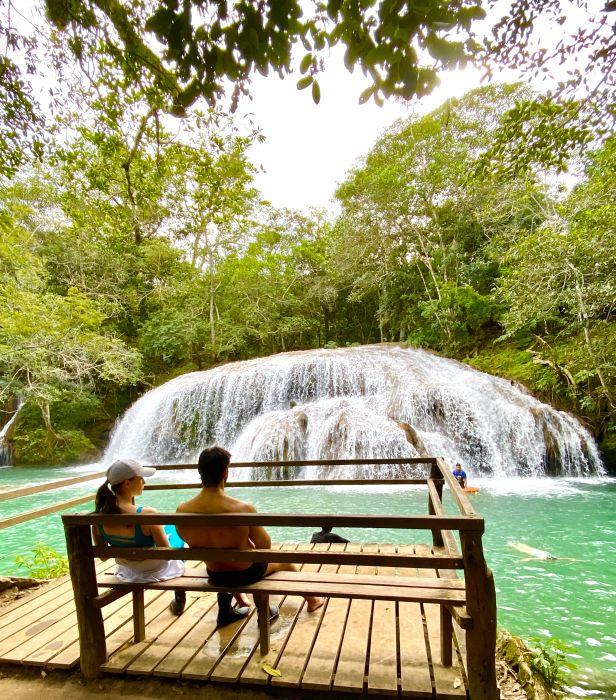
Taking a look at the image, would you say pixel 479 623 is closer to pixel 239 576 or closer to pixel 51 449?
pixel 239 576

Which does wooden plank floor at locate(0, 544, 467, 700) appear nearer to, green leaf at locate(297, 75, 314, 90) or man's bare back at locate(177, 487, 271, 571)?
man's bare back at locate(177, 487, 271, 571)

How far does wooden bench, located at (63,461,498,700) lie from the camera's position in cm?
190

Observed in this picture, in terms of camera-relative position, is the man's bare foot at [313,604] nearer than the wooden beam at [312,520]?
No

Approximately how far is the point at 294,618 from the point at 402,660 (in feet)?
2.47

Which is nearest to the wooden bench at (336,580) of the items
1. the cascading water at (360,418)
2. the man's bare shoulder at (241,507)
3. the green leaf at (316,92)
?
the man's bare shoulder at (241,507)

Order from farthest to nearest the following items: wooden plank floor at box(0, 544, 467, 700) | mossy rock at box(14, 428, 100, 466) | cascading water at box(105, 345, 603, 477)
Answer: mossy rock at box(14, 428, 100, 466) → cascading water at box(105, 345, 603, 477) → wooden plank floor at box(0, 544, 467, 700)

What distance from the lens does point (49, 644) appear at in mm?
2566

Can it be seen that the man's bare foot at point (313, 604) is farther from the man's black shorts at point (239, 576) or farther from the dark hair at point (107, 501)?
the dark hair at point (107, 501)

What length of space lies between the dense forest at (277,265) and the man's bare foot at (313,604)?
4959 millimetres

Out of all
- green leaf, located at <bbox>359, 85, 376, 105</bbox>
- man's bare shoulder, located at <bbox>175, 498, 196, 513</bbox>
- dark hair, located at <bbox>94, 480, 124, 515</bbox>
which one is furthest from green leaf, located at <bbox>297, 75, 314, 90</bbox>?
dark hair, located at <bbox>94, 480, 124, 515</bbox>

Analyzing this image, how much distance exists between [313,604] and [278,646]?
1.44ft

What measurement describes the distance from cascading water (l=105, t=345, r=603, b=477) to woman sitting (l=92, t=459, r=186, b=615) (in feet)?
27.7

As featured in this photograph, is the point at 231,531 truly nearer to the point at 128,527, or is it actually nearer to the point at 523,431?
the point at 128,527

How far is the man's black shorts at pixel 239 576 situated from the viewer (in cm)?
231
